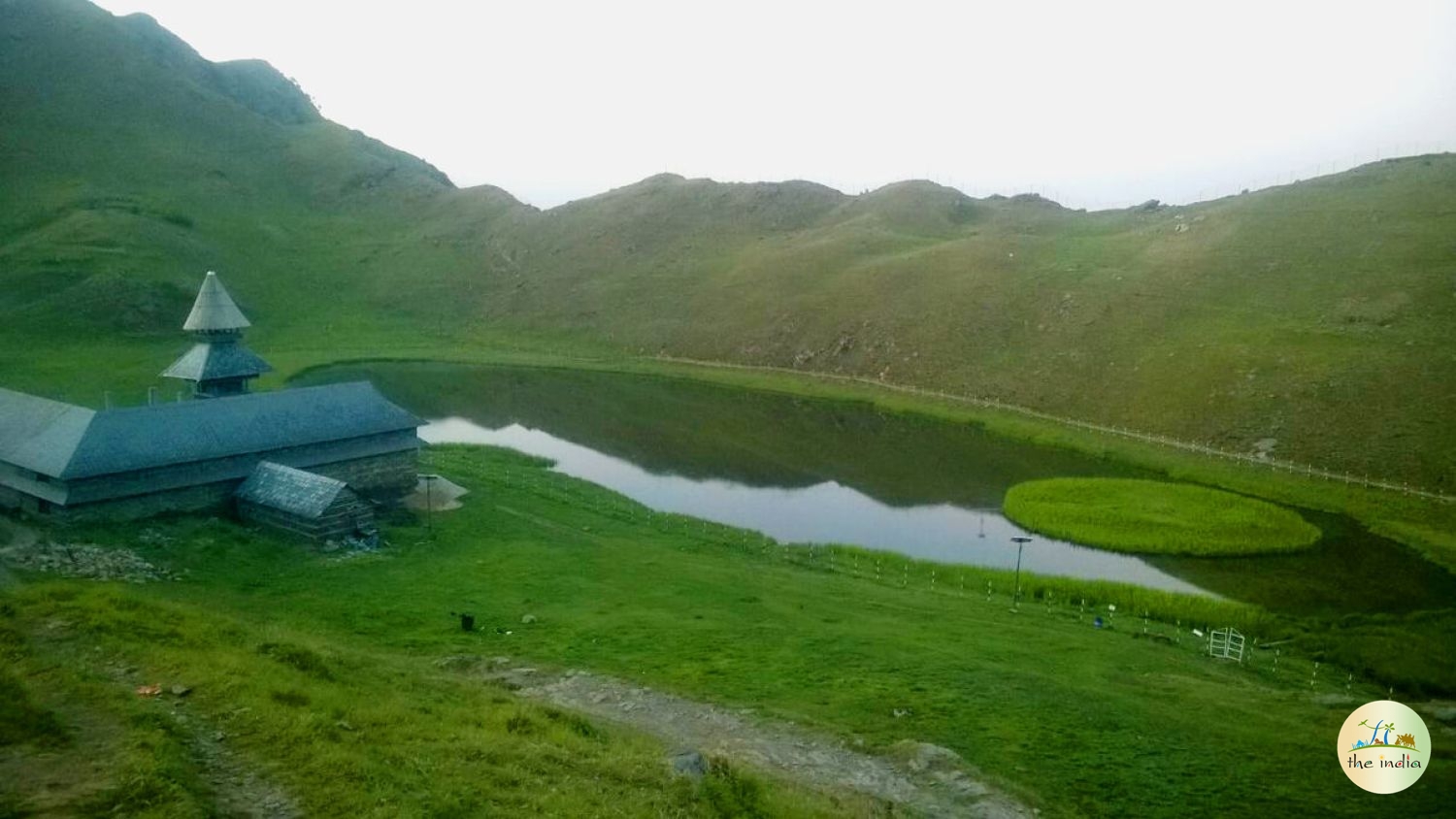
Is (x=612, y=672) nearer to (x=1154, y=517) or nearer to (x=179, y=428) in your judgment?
(x=179, y=428)

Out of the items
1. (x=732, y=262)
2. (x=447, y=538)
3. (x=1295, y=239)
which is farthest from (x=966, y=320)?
(x=447, y=538)

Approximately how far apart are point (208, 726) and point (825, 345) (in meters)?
84.6

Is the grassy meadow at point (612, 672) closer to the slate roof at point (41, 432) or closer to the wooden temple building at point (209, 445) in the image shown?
the wooden temple building at point (209, 445)

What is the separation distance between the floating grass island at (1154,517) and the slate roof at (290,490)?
34038 mm

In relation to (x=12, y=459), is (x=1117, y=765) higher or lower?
lower

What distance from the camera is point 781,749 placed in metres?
20.2

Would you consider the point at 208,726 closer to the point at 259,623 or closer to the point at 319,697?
the point at 319,697

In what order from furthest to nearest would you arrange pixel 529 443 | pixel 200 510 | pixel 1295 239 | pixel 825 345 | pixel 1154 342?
pixel 825 345
pixel 1295 239
pixel 1154 342
pixel 529 443
pixel 200 510

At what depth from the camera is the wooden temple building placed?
32.9m

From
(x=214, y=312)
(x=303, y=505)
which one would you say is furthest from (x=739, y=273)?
(x=303, y=505)

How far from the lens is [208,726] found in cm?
1461

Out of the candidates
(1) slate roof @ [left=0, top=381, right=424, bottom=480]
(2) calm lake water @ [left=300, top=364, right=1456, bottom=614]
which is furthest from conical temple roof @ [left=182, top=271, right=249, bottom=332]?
Result: (2) calm lake water @ [left=300, top=364, right=1456, bottom=614]

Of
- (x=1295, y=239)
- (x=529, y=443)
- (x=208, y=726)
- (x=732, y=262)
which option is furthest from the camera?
(x=732, y=262)

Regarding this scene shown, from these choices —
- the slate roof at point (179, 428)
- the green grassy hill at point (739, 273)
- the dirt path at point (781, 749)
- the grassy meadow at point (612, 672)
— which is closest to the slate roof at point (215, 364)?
the slate roof at point (179, 428)
